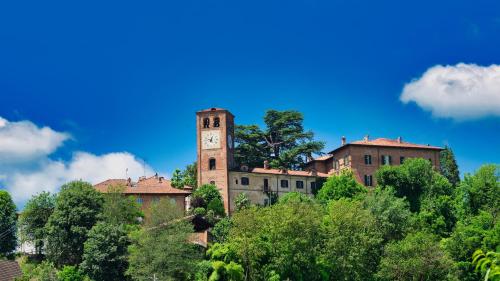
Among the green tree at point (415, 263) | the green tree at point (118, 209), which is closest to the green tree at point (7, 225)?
the green tree at point (118, 209)

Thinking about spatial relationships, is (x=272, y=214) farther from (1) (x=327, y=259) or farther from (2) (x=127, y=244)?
(2) (x=127, y=244)

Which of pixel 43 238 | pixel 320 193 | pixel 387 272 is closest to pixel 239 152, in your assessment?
pixel 320 193

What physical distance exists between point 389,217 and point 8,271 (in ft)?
105

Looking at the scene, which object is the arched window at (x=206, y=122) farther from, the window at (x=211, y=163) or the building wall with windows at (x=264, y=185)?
the building wall with windows at (x=264, y=185)

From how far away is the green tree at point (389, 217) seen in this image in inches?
2131

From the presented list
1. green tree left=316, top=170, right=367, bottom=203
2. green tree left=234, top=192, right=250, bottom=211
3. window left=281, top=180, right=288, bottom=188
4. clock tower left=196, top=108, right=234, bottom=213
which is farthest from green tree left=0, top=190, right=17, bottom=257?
green tree left=316, top=170, right=367, bottom=203

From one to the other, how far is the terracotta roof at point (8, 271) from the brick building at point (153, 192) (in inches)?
1245

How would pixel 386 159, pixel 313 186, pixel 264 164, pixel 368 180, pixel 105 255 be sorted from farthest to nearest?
pixel 386 159, pixel 264 164, pixel 368 180, pixel 313 186, pixel 105 255

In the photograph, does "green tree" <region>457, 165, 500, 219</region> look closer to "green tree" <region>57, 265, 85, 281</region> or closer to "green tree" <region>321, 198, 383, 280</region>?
"green tree" <region>321, 198, 383, 280</region>

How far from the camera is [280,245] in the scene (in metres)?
46.3

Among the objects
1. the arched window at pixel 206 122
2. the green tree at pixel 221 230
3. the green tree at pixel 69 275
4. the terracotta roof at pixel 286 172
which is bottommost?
the green tree at pixel 69 275

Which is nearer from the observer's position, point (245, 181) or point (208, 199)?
point (208, 199)

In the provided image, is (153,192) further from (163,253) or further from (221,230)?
(163,253)

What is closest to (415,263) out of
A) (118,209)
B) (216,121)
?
(118,209)
